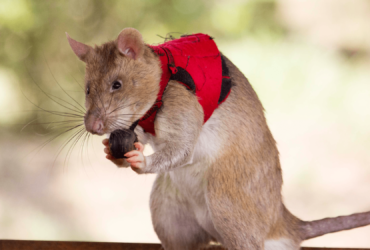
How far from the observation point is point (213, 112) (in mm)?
1699

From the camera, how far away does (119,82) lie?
1.48 metres

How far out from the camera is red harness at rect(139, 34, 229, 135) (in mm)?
1595

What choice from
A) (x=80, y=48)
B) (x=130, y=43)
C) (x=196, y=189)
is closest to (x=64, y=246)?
(x=196, y=189)

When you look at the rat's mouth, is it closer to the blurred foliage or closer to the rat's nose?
Answer: the rat's nose

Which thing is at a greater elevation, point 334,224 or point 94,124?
point 94,124

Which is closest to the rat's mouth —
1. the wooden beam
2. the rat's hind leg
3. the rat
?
the rat

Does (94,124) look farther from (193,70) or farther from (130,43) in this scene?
(193,70)

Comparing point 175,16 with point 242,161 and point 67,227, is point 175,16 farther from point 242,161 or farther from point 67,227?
point 67,227

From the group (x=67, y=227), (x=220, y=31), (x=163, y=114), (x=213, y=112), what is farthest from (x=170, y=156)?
(x=67, y=227)

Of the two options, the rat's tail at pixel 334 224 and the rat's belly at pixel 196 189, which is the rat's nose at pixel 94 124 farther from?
the rat's tail at pixel 334 224

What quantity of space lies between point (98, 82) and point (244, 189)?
70 centimetres

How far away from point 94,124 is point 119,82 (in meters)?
0.16

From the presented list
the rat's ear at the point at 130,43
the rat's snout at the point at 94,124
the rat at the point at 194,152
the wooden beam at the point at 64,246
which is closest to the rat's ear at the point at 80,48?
the rat at the point at 194,152

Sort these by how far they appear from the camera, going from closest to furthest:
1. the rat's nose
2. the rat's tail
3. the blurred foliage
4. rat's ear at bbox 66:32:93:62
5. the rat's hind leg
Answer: the rat's nose
rat's ear at bbox 66:32:93:62
the rat's tail
the rat's hind leg
the blurred foliage
